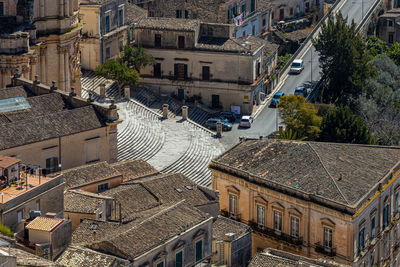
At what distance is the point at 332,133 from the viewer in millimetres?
108812

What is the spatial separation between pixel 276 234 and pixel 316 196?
15.0 feet

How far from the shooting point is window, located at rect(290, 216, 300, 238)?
8594 centimetres

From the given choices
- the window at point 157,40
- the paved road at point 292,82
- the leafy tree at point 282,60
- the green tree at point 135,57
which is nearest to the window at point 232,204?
the paved road at point 292,82

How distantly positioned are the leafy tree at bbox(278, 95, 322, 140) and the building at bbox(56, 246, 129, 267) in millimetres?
42489

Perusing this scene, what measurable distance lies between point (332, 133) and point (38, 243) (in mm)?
45048

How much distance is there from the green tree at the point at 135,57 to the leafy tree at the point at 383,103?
894 inches

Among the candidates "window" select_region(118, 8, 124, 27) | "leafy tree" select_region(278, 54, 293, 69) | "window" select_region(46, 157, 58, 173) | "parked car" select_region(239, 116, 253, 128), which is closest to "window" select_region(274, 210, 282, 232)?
"window" select_region(46, 157, 58, 173)

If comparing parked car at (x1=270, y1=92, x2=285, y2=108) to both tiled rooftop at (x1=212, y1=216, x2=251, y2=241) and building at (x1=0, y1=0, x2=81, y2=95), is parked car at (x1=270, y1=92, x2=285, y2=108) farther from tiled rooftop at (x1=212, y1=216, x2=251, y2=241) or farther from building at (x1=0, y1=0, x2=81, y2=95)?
tiled rooftop at (x1=212, y1=216, x2=251, y2=241)

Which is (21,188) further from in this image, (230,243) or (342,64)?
(342,64)

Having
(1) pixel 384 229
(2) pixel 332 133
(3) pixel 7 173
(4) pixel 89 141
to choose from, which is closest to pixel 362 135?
(2) pixel 332 133

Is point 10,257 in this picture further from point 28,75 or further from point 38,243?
point 28,75

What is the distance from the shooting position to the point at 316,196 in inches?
3319

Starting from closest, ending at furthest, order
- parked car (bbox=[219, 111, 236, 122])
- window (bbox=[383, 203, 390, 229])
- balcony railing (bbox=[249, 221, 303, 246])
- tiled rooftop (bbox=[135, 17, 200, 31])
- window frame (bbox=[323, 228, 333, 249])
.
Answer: window frame (bbox=[323, 228, 333, 249]), balcony railing (bbox=[249, 221, 303, 246]), window (bbox=[383, 203, 390, 229]), parked car (bbox=[219, 111, 236, 122]), tiled rooftop (bbox=[135, 17, 200, 31])

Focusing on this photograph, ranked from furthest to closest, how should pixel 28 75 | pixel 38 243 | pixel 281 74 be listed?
1. pixel 281 74
2. pixel 28 75
3. pixel 38 243
